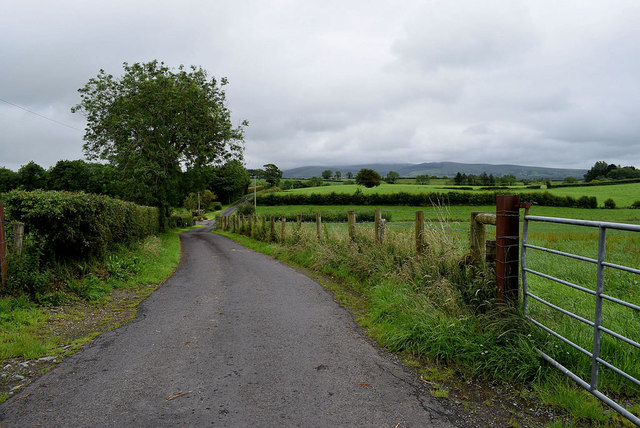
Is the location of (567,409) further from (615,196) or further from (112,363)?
(615,196)

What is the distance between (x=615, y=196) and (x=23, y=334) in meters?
72.9

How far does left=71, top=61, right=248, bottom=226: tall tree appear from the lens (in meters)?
23.2

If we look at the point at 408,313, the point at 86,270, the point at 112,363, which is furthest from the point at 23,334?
the point at 408,313

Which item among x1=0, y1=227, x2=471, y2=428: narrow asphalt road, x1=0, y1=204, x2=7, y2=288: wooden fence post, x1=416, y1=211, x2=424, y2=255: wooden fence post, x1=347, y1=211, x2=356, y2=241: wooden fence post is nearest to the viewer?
x1=0, y1=227, x2=471, y2=428: narrow asphalt road

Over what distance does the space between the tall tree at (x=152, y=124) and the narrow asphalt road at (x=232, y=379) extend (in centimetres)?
1987

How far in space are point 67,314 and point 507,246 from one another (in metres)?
7.16

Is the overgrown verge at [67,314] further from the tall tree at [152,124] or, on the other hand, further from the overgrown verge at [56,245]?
the tall tree at [152,124]

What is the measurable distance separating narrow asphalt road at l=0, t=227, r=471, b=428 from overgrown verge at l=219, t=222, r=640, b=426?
0.51 meters

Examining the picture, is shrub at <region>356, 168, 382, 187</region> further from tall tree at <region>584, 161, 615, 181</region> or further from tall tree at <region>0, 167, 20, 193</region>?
tall tree at <region>0, 167, 20, 193</region>

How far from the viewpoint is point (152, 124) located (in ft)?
78.0

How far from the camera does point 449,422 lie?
2910 mm

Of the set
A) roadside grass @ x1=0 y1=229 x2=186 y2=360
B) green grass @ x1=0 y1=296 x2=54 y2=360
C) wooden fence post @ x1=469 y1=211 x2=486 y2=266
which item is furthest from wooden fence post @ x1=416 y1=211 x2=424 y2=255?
green grass @ x1=0 y1=296 x2=54 y2=360

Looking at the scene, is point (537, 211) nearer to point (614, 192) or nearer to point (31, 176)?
point (614, 192)

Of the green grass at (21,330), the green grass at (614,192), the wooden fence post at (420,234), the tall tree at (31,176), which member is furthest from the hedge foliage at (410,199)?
the green grass at (21,330)
